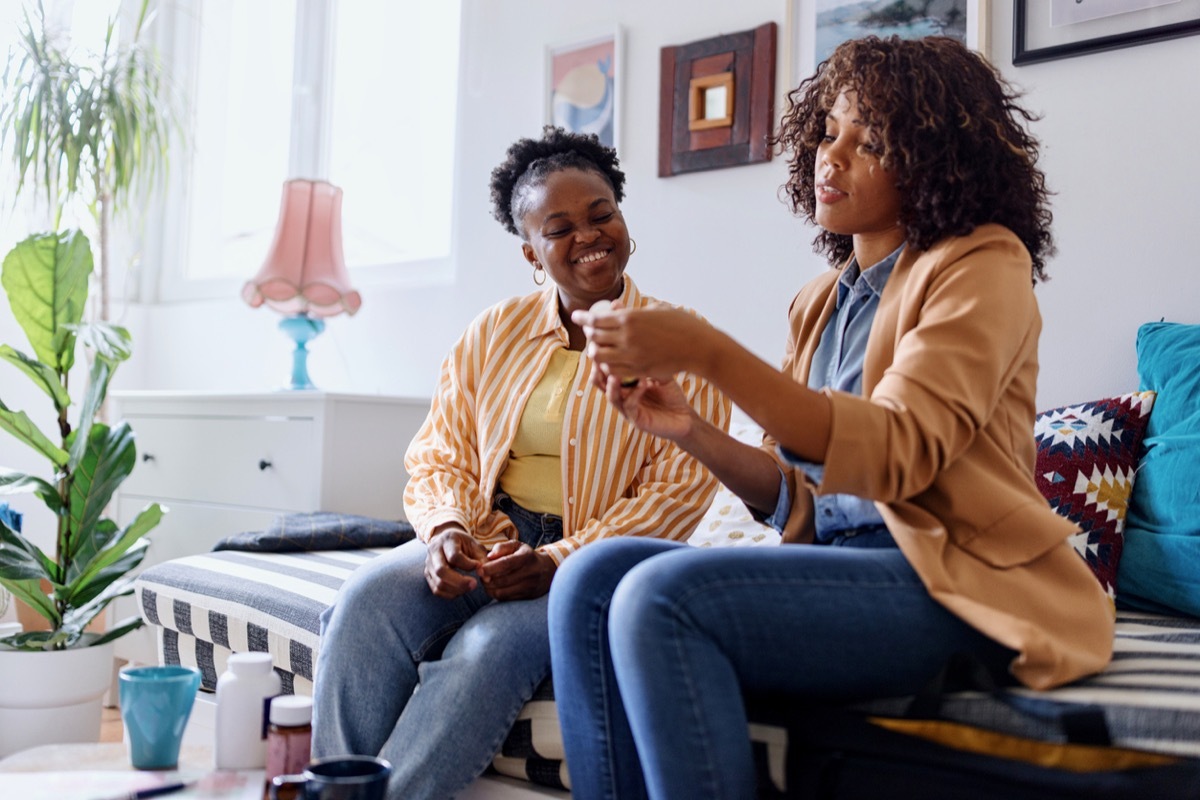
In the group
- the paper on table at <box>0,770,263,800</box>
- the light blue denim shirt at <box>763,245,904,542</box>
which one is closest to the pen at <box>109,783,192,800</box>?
the paper on table at <box>0,770,263,800</box>

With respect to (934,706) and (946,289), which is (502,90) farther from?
(934,706)

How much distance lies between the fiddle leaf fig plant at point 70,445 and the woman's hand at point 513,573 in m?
0.84

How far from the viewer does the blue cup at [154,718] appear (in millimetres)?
984

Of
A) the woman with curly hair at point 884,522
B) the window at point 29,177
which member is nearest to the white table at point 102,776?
the woman with curly hair at point 884,522

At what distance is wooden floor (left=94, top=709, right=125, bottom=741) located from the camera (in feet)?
7.40

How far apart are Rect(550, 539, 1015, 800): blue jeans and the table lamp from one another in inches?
73.0

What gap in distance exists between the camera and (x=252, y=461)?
2.40 metres

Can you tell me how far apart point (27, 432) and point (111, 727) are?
80cm

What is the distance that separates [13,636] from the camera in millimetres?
1806

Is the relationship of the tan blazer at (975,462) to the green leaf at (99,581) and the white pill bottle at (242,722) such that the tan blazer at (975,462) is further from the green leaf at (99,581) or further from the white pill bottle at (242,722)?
the green leaf at (99,581)

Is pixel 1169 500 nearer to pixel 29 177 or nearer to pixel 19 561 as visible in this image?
pixel 19 561

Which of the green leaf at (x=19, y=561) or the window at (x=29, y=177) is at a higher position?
the window at (x=29, y=177)

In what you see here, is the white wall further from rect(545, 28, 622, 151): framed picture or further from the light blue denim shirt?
the light blue denim shirt

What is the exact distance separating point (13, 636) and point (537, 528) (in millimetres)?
943
